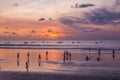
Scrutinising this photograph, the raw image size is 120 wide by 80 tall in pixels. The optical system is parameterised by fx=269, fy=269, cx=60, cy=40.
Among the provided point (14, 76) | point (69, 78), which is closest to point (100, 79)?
point (69, 78)

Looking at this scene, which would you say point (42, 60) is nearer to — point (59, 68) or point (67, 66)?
point (67, 66)

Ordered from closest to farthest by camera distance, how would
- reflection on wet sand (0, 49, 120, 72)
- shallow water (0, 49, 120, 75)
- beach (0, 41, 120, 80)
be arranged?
beach (0, 41, 120, 80), shallow water (0, 49, 120, 75), reflection on wet sand (0, 49, 120, 72)

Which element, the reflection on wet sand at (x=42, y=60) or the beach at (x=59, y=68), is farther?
the reflection on wet sand at (x=42, y=60)

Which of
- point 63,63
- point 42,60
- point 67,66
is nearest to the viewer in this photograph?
point 67,66

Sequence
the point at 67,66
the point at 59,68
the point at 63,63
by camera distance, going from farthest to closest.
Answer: the point at 63,63 < the point at 67,66 < the point at 59,68

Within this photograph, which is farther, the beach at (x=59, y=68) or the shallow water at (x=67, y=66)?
the shallow water at (x=67, y=66)

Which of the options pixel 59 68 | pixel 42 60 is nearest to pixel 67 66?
pixel 59 68

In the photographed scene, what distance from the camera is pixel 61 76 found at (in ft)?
125

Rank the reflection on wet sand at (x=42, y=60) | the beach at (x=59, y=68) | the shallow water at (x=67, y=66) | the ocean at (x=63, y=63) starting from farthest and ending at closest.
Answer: the reflection on wet sand at (x=42, y=60) → the ocean at (x=63, y=63) → the shallow water at (x=67, y=66) → the beach at (x=59, y=68)

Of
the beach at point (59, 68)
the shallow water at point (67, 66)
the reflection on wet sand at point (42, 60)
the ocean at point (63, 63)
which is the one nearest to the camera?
the beach at point (59, 68)

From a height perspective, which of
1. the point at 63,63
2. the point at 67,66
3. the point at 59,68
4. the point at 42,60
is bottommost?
the point at 42,60

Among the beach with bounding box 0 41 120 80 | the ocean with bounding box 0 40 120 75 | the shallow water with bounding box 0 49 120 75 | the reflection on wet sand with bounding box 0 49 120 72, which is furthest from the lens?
the reflection on wet sand with bounding box 0 49 120 72

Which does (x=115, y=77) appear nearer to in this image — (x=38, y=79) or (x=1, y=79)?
(x=38, y=79)

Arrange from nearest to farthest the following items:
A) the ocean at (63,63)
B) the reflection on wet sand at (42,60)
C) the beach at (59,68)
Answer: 1. the beach at (59,68)
2. the ocean at (63,63)
3. the reflection on wet sand at (42,60)
